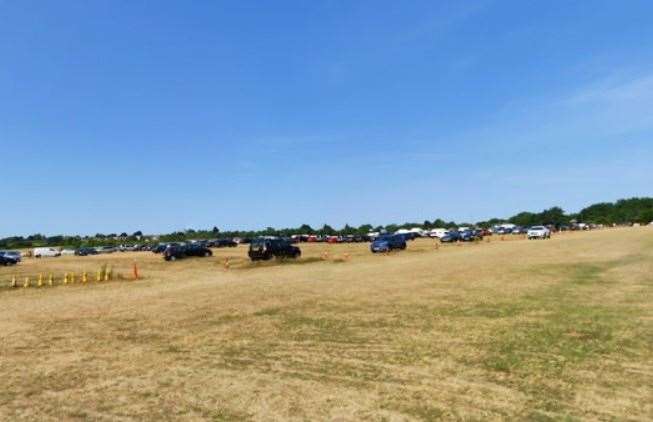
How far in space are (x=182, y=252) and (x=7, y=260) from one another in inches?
783

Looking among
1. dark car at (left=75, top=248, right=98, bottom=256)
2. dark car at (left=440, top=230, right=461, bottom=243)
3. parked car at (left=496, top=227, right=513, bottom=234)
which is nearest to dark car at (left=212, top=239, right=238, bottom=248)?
dark car at (left=75, top=248, right=98, bottom=256)

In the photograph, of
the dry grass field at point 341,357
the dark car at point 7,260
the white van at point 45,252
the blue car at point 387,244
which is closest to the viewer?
the dry grass field at point 341,357

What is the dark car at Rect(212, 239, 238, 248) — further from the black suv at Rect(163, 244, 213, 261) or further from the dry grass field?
the dry grass field

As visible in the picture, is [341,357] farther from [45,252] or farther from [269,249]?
[45,252]

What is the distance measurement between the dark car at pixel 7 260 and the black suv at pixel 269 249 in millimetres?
29285

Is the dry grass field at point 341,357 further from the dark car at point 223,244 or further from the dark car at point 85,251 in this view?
the dark car at point 85,251

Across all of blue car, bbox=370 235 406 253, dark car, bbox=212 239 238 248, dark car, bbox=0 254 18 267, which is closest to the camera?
dark car, bbox=0 254 18 267

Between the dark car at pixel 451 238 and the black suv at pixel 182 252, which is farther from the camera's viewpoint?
the dark car at pixel 451 238

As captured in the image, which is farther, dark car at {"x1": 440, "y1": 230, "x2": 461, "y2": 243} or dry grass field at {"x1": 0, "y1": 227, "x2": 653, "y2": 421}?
dark car at {"x1": 440, "y1": 230, "x2": 461, "y2": 243}

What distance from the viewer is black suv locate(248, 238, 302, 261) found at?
47.6 m

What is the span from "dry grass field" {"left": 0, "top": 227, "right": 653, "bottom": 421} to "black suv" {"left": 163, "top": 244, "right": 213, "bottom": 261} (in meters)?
34.2

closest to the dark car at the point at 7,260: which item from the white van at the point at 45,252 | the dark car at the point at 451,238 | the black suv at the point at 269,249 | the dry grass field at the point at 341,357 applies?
the black suv at the point at 269,249

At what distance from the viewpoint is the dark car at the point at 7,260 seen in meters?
59.7

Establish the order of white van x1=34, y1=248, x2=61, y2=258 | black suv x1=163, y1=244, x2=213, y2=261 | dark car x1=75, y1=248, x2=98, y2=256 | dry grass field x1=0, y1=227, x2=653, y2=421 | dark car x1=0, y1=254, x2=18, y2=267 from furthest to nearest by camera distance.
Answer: dark car x1=75, y1=248, x2=98, y2=256, white van x1=34, y1=248, x2=61, y2=258, dark car x1=0, y1=254, x2=18, y2=267, black suv x1=163, y1=244, x2=213, y2=261, dry grass field x1=0, y1=227, x2=653, y2=421
